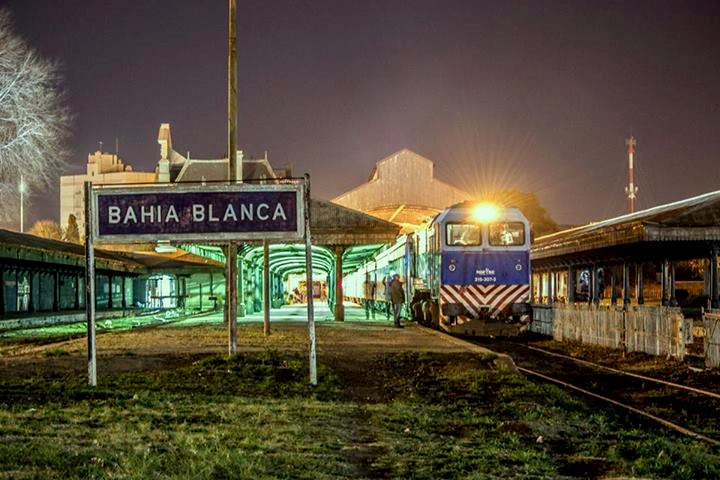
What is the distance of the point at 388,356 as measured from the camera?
1631 centimetres

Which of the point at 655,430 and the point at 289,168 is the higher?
the point at 289,168

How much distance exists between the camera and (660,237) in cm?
2458

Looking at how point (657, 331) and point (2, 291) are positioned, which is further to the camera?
A: point (2, 291)

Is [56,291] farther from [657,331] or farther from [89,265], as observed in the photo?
[657,331]

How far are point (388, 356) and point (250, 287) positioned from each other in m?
26.1

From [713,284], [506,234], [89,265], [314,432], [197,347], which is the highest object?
[506,234]

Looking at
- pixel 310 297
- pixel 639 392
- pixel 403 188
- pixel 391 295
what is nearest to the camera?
pixel 310 297

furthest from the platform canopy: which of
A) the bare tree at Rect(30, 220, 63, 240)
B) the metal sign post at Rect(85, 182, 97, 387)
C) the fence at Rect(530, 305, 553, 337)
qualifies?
the bare tree at Rect(30, 220, 63, 240)

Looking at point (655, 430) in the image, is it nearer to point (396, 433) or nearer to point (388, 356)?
point (396, 433)

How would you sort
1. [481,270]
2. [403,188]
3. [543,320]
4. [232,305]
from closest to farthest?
[232,305], [481,270], [543,320], [403,188]

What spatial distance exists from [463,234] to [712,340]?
9235mm

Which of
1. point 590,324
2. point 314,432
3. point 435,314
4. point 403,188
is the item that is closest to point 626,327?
point 590,324

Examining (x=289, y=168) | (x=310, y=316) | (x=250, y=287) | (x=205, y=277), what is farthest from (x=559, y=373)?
(x=289, y=168)

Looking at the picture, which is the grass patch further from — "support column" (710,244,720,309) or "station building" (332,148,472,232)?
"station building" (332,148,472,232)
